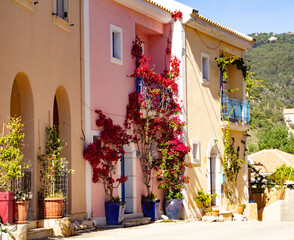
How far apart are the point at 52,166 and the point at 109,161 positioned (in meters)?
3.18

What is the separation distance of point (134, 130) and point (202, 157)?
436 centimetres

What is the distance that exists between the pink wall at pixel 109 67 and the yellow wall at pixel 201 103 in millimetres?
2103

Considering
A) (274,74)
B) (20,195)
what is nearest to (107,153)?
(20,195)

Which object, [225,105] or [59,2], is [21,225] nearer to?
[59,2]

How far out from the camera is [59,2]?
56.3 ft

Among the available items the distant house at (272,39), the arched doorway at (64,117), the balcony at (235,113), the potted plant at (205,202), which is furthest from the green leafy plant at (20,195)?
the distant house at (272,39)

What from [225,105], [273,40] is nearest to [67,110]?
[225,105]

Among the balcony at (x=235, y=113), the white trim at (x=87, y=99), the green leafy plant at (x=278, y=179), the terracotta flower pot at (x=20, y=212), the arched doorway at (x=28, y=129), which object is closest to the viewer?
the terracotta flower pot at (x=20, y=212)

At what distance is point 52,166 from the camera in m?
15.6

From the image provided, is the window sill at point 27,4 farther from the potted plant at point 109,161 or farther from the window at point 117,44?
the window at point 117,44

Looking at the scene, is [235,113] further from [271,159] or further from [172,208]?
[271,159]

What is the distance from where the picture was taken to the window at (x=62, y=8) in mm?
17094

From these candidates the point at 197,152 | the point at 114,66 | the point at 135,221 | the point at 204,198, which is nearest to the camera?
the point at 135,221

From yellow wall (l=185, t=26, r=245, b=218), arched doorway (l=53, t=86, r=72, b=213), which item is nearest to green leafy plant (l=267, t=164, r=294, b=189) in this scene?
yellow wall (l=185, t=26, r=245, b=218)
